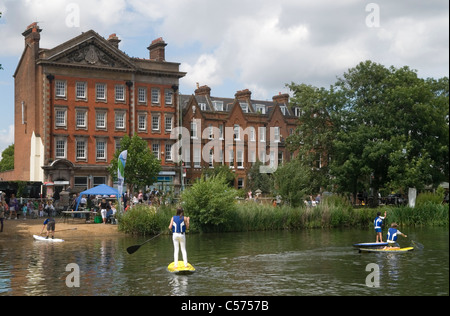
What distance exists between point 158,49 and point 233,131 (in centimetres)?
1605

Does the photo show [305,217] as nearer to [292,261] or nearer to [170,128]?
[292,261]

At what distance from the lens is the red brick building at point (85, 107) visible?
233ft

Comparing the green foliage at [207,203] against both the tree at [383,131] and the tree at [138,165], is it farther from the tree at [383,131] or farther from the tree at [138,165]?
the tree at [138,165]

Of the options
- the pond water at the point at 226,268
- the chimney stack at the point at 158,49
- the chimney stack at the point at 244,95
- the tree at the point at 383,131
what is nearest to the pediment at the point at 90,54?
the chimney stack at the point at 158,49

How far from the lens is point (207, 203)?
43.5 meters

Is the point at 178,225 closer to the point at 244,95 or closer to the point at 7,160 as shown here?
the point at 244,95

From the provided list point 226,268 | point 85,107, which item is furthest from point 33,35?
point 226,268

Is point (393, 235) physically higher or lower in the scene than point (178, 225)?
lower

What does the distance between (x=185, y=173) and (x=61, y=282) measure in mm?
56409

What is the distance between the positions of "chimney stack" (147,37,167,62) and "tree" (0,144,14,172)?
42.8 metres

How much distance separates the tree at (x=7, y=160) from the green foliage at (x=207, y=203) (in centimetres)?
7434

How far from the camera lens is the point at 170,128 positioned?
7975 cm
